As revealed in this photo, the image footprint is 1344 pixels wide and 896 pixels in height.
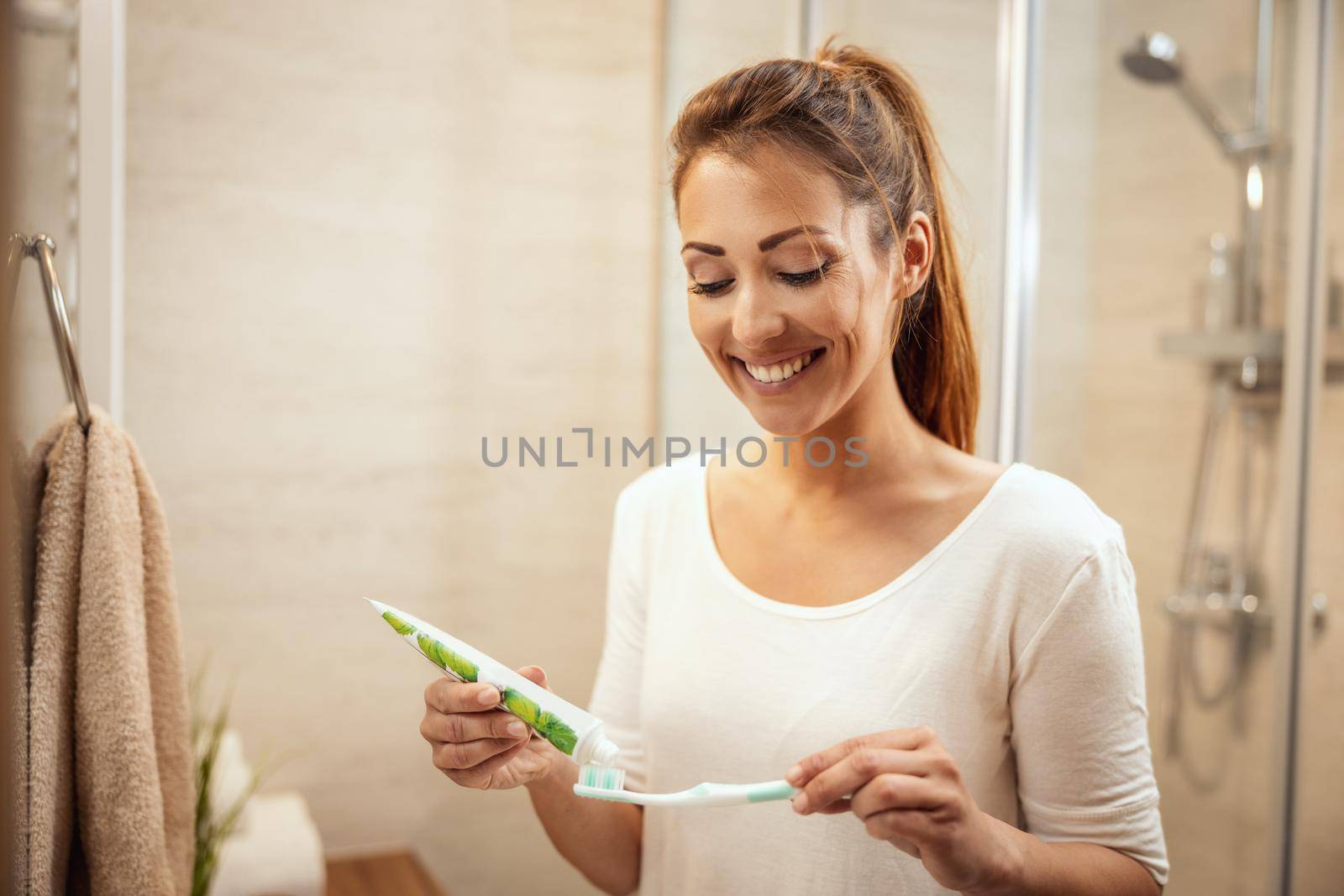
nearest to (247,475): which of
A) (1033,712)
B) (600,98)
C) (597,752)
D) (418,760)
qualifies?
(418,760)

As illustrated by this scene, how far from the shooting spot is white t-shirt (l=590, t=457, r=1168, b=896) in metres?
0.66

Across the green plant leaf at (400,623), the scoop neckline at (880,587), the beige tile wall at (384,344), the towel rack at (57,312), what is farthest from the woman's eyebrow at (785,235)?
the beige tile wall at (384,344)

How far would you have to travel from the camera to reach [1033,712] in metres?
0.67

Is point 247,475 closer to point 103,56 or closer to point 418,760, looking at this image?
point 418,760

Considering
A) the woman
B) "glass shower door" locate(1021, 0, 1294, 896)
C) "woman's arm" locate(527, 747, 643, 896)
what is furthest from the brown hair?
"woman's arm" locate(527, 747, 643, 896)

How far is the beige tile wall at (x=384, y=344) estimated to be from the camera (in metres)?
1.49

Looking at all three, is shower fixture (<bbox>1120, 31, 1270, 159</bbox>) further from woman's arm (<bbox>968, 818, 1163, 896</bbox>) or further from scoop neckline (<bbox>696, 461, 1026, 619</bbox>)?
woman's arm (<bbox>968, 818, 1163, 896</bbox>)

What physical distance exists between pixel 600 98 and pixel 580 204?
0.18 meters

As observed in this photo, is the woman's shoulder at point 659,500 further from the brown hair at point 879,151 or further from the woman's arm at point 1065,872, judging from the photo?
the woman's arm at point 1065,872

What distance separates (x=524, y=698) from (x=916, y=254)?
1.39 feet

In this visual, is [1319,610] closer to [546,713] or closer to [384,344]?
[546,713]

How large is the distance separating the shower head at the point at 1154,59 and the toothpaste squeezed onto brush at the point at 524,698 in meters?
0.86

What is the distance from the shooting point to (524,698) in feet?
1.94

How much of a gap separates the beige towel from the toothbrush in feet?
0.97
